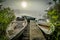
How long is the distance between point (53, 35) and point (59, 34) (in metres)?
0.27

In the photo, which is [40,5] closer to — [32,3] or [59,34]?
[32,3]

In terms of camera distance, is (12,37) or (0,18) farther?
(12,37)

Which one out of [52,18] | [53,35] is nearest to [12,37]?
[53,35]

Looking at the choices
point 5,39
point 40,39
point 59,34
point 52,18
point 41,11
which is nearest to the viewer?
point 5,39

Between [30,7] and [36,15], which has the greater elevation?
[30,7]

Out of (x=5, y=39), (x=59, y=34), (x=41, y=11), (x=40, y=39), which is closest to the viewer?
(x=5, y=39)

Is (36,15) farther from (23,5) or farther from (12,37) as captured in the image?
(12,37)

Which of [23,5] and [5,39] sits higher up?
[23,5]

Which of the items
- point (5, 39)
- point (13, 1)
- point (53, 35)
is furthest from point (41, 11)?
point (5, 39)

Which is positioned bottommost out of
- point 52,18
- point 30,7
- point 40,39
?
point 40,39

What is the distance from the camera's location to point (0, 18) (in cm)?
341

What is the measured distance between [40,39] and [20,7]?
772 centimetres

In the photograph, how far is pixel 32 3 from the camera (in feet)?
37.0

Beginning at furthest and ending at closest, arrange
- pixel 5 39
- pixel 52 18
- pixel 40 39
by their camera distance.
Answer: pixel 52 18, pixel 40 39, pixel 5 39
